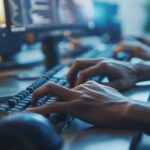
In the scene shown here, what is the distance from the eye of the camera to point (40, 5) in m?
1.42

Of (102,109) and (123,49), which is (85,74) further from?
(123,49)

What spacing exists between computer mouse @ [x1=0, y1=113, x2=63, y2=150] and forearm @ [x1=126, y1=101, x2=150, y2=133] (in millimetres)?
197

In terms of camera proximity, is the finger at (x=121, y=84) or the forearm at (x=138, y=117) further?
the finger at (x=121, y=84)

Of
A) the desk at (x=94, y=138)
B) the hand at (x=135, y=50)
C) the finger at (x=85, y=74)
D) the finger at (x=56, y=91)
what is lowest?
the desk at (x=94, y=138)

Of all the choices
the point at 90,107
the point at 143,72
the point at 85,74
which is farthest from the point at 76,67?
the point at 90,107

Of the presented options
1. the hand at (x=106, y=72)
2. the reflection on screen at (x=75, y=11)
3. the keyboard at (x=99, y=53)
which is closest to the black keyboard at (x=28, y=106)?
the hand at (x=106, y=72)

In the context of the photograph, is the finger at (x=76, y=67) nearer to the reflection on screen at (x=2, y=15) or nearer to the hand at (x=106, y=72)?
the hand at (x=106, y=72)

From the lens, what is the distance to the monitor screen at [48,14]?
1.30 meters

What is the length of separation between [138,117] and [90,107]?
0.09 meters

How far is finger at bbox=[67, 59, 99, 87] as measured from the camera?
1060 mm

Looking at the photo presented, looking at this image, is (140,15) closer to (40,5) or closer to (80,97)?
(40,5)

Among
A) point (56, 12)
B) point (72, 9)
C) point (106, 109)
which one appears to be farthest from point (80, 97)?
point (72, 9)

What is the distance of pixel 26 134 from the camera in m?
0.60

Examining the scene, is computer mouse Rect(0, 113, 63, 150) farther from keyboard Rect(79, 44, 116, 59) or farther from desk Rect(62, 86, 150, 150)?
keyboard Rect(79, 44, 116, 59)
